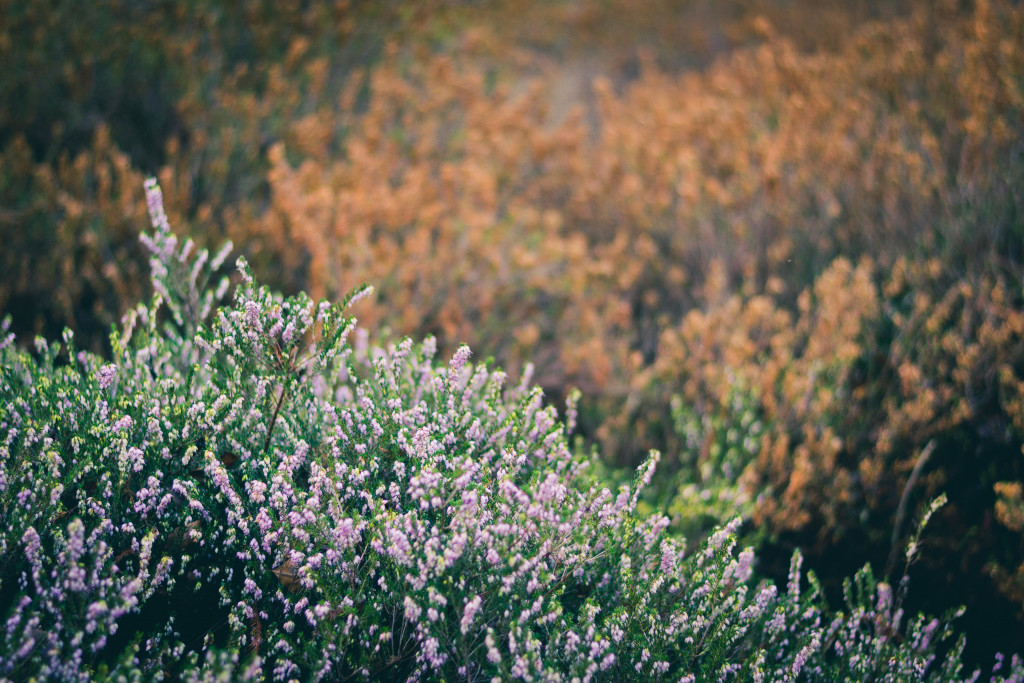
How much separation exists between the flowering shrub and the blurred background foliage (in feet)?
2.90

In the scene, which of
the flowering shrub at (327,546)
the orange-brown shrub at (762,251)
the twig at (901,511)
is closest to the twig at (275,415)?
the flowering shrub at (327,546)

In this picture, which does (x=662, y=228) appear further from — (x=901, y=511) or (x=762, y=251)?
(x=901, y=511)

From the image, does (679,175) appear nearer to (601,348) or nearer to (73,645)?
(601,348)

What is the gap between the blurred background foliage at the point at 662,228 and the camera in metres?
3.31

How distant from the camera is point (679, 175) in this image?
5.09m

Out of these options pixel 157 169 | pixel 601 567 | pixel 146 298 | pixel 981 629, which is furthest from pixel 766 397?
pixel 157 169

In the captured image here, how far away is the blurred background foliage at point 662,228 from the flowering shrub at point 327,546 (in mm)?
885

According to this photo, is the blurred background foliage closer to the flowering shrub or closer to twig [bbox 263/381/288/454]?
the flowering shrub

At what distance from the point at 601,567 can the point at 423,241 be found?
2.38m

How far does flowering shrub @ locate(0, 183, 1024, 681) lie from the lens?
168cm

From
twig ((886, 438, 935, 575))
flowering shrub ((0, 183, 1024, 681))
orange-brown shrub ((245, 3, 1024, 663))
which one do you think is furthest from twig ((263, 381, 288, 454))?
twig ((886, 438, 935, 575))

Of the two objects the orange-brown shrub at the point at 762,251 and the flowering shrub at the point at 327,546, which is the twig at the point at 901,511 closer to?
the orange-brown shrub at the point at 762,251

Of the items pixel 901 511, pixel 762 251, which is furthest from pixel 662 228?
pixel 901 511

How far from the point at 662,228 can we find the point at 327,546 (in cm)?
377
